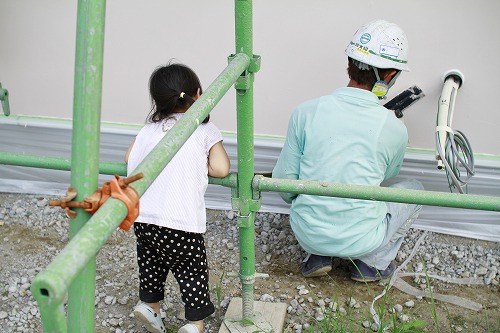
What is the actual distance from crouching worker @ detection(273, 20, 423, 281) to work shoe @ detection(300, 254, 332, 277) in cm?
6

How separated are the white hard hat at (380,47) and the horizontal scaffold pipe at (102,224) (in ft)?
3.08

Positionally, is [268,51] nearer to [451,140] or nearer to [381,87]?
[381,87]

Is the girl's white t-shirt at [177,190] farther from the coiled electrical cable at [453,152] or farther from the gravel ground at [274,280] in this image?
the coiled electrical cable at [453,152]

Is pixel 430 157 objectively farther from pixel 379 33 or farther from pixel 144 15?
pixel 144 15

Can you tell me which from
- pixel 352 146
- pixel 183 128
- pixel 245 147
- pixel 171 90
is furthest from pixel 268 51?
pixel 183 128

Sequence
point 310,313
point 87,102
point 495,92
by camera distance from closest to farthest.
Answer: point 87,102
point 310,313
point 495,92

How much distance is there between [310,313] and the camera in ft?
9.30

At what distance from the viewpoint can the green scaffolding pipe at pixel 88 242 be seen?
1176 mm

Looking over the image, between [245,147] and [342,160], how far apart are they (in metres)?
0.63

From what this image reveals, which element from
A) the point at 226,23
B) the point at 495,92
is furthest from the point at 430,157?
the point at 226,23

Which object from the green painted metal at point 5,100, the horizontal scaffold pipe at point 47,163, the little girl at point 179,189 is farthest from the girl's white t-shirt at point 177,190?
the green painted metal at point 5,100

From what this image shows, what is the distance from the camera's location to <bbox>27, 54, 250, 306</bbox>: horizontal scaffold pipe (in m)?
1.17

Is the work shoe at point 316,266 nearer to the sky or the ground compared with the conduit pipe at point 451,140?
nearer to the ground

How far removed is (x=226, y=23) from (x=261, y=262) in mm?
1049
